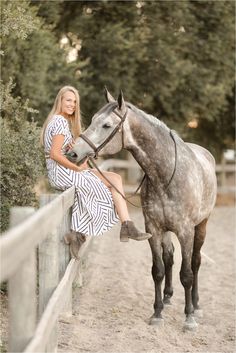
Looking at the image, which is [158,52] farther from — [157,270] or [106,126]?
[106,126]

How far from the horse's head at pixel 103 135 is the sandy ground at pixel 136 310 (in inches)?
61.2

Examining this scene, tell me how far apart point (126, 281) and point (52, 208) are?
15.7 ft

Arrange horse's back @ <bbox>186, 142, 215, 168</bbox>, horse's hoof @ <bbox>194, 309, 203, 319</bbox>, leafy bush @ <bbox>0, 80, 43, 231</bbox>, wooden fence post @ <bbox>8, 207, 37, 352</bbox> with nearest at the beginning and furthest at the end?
wooden fence post @ <bbox>8, 207, 37, 352</bbox> → leafy bush @ <bbox>0, 80, 43, 231</bbox> → horse's hoof @ <bbox>194, 309, 203, 319</bbox> → horse's back @ <bbox>186, 142, 215, 168</bbox>

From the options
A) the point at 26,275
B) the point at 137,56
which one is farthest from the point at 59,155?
the point at 137,56

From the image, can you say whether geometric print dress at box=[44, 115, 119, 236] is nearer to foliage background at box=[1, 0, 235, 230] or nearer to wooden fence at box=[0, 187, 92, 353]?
wooden fence at box=[0, 187, 92, 353]

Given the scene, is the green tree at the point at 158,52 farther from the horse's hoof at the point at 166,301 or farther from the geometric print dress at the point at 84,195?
the geometric print dress at the point at 84,195

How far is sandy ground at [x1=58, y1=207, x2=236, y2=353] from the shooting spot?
5.44 metres

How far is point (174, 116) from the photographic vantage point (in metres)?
17.3

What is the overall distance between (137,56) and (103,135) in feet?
33.5

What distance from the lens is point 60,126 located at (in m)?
5.56

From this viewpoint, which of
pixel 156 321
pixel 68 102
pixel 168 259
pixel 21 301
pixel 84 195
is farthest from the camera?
pixel 168 259

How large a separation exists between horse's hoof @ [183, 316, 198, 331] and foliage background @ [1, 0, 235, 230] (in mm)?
6428

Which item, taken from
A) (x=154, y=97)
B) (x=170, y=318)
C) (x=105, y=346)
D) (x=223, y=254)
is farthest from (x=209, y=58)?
(x=105, y=346)

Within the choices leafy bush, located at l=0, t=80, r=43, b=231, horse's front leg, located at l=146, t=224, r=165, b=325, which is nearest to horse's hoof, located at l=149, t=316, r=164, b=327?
horse's front leg, located at l=146, t=224, r=165, b=325
